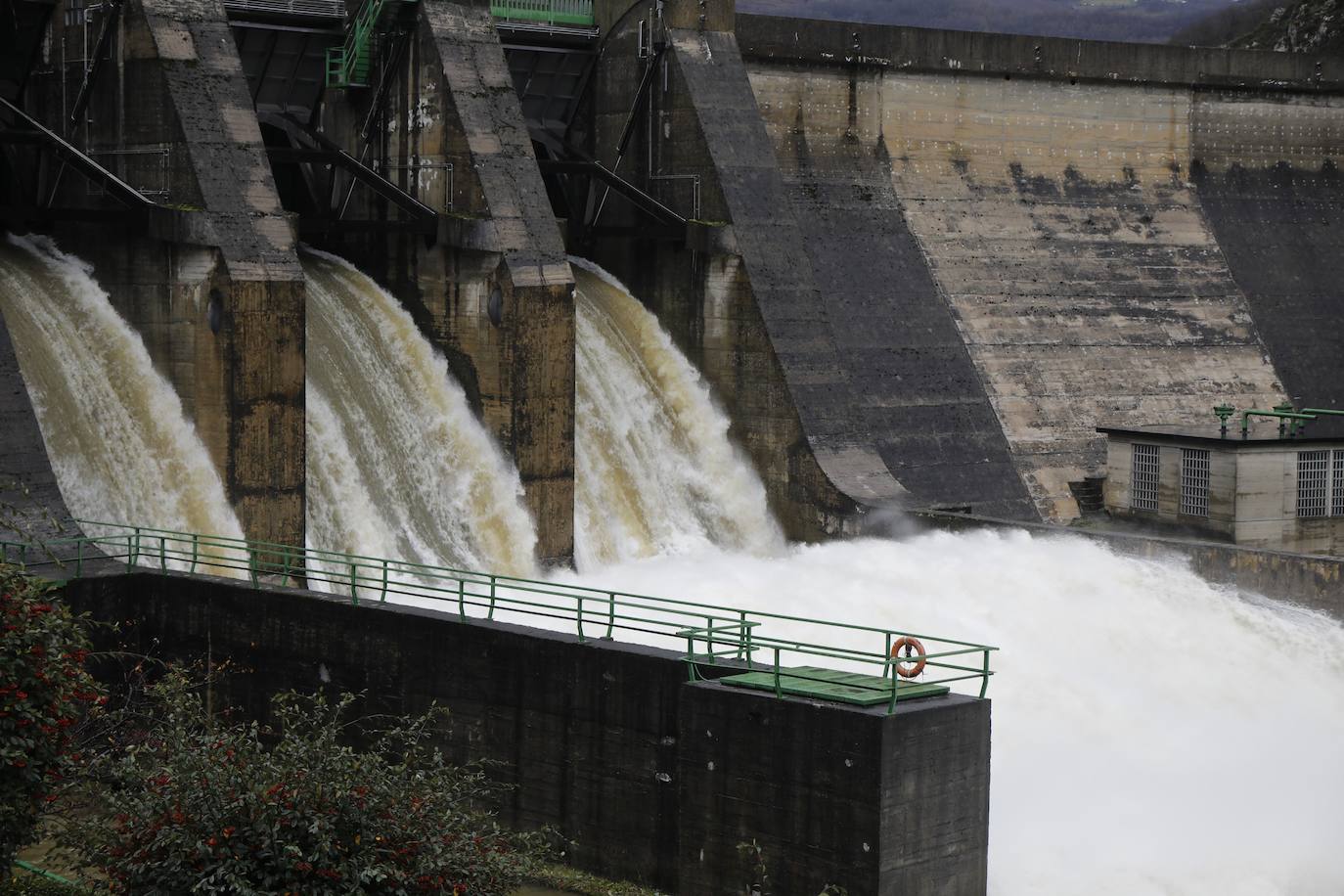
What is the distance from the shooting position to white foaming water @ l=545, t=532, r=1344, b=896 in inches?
777

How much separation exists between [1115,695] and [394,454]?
33.3 feet

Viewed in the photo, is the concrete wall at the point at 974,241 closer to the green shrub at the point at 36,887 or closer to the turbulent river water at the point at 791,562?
the turbulent river water at the point at 791,562

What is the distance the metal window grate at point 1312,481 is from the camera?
3253 centimetres

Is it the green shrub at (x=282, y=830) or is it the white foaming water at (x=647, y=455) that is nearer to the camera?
the green shrub at (x=282, y=830)

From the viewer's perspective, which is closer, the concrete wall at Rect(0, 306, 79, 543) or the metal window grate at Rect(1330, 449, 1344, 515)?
the concrete wall at Rect(0, 306, 79, 543)

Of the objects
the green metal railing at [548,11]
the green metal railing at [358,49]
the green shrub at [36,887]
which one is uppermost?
the green metal railing at [548,11]

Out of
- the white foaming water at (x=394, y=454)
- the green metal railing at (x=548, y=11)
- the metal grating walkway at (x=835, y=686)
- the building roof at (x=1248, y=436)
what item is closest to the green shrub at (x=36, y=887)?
the metal grating walkway at (x=835, y=686)

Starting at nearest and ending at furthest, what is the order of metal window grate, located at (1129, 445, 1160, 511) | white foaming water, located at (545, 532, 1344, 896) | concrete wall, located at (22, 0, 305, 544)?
white foaming water, located at (545, 532, 1344, 896) → concrete wall, located at (22, 0, 305, 544) → metal window grate, located at (1129, 445, 1160, 511)

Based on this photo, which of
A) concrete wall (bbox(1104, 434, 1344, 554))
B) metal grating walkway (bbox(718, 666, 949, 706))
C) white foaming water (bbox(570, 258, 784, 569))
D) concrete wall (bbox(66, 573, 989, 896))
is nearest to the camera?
concrete wall (bbox(66, 573, 989, 896))

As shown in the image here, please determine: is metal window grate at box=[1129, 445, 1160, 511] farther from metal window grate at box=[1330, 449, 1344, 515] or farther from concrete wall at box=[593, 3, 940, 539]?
concrete wall at box=[593, 3, 940, 539]

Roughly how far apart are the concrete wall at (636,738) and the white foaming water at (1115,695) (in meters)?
1.80

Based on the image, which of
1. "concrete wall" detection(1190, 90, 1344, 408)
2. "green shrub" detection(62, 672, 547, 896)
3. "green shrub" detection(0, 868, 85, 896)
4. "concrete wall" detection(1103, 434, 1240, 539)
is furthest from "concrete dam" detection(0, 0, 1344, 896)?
"green shrub" detection(62, 672, 547, 896)

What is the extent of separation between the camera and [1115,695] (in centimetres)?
2455

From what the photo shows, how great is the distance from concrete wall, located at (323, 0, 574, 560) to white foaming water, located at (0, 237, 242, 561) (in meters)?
4.94
